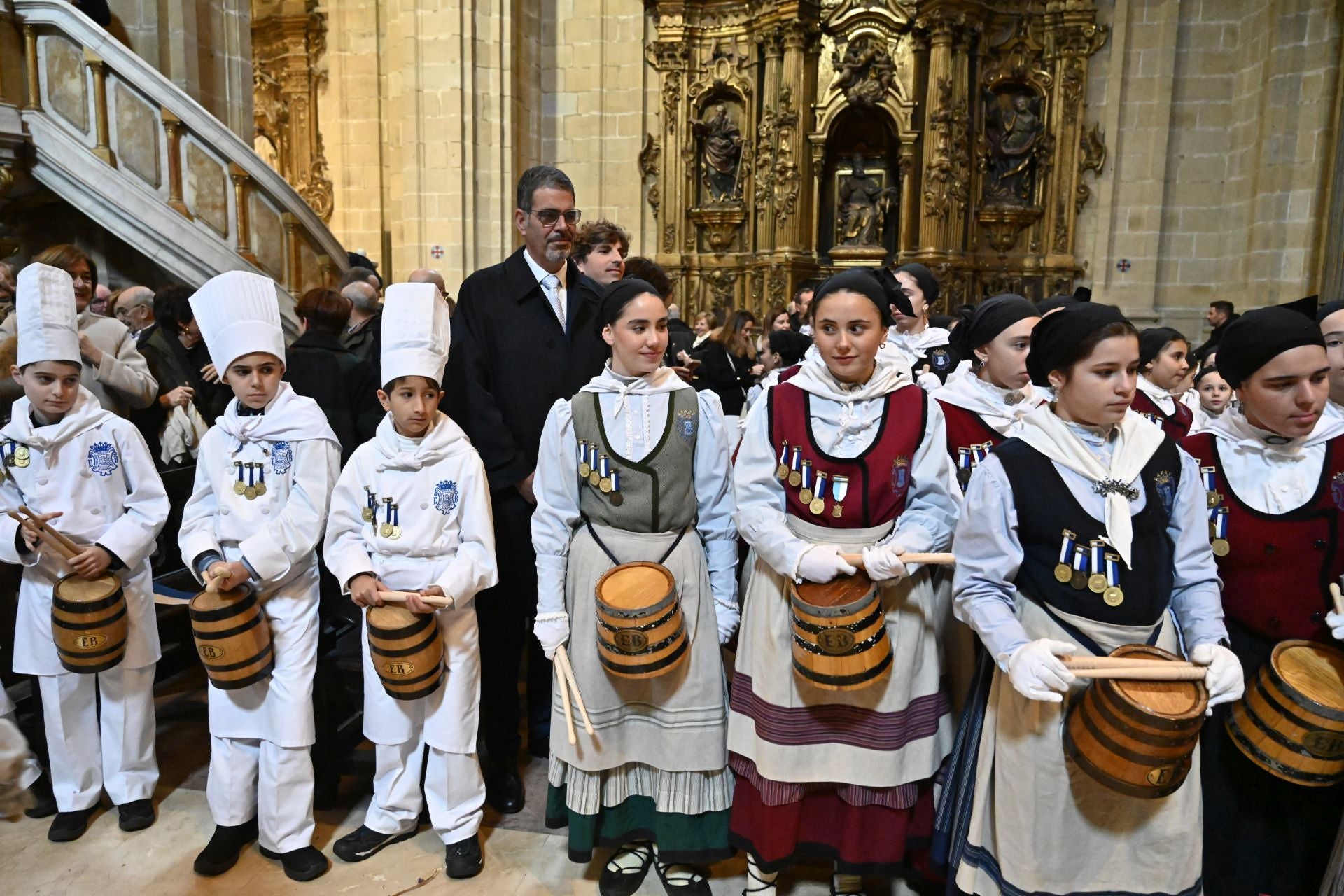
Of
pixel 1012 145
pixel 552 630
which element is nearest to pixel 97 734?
pixel 552 630

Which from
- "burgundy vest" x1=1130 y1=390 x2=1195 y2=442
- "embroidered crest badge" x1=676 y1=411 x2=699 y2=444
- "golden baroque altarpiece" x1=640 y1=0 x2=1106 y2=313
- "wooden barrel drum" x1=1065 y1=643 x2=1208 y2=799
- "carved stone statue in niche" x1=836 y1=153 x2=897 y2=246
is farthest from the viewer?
"carved stone statue in niche" x1=836 y1=153 x2=897 y2=246

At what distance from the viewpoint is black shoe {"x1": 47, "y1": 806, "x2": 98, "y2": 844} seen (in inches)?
129

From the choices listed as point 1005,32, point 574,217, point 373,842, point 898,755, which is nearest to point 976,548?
point 898,755

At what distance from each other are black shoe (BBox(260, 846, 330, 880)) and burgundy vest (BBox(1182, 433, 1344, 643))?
10.3ft

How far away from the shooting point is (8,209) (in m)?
6.84

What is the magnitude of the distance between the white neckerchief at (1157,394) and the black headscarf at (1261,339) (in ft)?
5.20

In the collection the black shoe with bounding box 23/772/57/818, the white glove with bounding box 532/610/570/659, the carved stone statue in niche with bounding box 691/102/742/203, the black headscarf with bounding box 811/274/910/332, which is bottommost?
the black shoe with bounding box 23/772/57/818

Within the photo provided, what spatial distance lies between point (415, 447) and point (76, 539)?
138cm

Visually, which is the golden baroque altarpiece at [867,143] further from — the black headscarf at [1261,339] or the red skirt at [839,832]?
the red skirt at [839,832]

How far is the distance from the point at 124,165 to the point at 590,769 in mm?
6208

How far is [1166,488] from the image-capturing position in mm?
2279

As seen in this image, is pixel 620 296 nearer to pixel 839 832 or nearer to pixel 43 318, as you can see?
pixel 839 832

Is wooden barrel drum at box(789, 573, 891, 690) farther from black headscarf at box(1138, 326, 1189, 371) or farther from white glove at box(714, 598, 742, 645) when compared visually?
black headscarf at box(1138, 326, 1189, 371)

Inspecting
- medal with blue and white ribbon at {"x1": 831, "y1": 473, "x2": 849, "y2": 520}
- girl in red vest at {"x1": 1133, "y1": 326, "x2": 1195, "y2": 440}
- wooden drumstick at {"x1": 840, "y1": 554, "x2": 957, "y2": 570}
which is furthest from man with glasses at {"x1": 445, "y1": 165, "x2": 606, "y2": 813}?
girl in red vest at {"x1": 1133, "y1": 326, "x2": 1195, "y2": 440}
